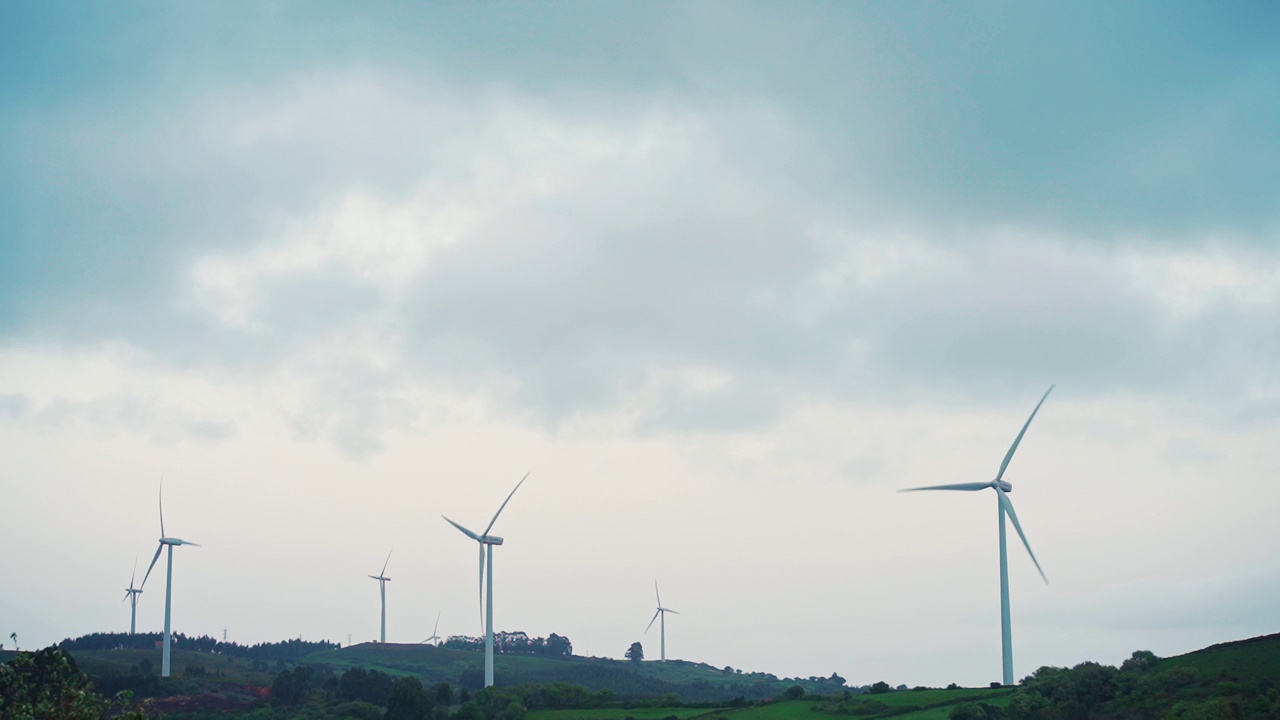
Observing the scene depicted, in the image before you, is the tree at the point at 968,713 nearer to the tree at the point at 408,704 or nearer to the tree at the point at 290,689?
the tree at the point at 408,704

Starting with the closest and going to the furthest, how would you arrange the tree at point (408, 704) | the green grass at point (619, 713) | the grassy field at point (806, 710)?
the grassy field at point (806, 710)
the green grass at point (619, 713)
the tree at point (408, 704)

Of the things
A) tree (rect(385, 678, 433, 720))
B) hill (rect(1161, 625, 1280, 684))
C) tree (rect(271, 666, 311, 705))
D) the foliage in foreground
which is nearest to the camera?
the foliage in foreground

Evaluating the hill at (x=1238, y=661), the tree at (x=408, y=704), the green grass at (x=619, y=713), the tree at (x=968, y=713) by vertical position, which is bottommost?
the green grass at (x=619, y=713)

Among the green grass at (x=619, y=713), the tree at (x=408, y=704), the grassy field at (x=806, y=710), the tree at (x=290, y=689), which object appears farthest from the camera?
the tree at (x=290, y=689)

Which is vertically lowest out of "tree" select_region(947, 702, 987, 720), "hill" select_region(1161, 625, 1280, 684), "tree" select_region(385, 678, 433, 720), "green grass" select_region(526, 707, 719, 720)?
"green grass" select_region(526, 707, 719, 720)

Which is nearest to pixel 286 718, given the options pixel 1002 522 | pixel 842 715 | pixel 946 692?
pixel 842 715

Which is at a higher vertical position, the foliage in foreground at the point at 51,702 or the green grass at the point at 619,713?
the foliage in foreground at the point at 51,702

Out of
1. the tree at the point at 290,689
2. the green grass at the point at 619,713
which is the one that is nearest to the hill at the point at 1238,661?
the green grass at the point at 619,713

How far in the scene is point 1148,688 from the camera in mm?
102938

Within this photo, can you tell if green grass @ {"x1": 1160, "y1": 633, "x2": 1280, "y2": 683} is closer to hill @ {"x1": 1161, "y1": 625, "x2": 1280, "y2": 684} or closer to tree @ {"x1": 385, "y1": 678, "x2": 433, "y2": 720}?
hill @ {"x1": 1161, "y1": 625, "x2": 1280, "y2": 684}

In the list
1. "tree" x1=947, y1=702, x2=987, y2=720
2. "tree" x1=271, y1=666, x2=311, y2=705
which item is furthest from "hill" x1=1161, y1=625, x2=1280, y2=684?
"tree" x1=271, y1=666, x2=311, y2=705

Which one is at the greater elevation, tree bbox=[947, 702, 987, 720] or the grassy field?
tree bbox=[947, 702, 987, 720]

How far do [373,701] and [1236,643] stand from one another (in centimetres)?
12043

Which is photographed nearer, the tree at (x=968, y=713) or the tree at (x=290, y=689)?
the tree at (x=968, y=713)
